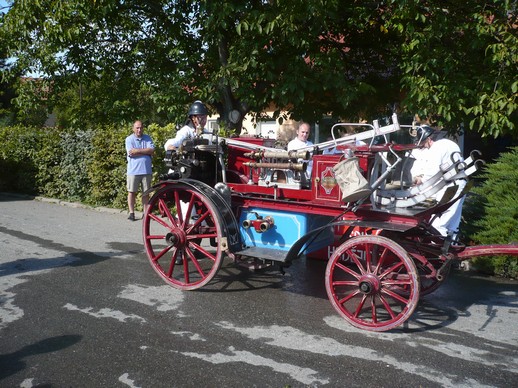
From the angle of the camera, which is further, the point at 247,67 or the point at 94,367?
the point at 247,67

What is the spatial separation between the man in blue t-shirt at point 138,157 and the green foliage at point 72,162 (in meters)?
0.53

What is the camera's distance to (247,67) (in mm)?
9031

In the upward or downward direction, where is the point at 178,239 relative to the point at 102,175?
downward

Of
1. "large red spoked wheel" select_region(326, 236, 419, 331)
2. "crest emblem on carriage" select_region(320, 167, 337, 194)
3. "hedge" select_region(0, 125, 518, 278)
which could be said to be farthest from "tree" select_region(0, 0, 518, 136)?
"large red spoked wheel" select_region(326, 236, 419, 331)

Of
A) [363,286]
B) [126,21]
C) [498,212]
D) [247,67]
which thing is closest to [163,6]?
[126,21]

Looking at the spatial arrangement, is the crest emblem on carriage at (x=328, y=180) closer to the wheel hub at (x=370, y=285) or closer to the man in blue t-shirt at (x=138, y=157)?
the wheel hub at (x=370, y=285)

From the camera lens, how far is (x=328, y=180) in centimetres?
518

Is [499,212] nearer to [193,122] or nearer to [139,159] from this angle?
[193,122]

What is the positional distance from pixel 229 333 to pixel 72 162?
30.3 feet

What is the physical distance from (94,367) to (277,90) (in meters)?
5.95

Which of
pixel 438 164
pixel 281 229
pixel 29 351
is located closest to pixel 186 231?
pixel 281 229

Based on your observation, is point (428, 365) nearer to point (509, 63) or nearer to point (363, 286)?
point (363, 286)

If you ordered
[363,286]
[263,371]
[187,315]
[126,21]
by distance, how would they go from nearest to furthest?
[263,371], [363,286], [187,315], [126,21]

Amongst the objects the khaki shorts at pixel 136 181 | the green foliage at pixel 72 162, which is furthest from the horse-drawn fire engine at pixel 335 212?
the green foliage at pixel 72 162
